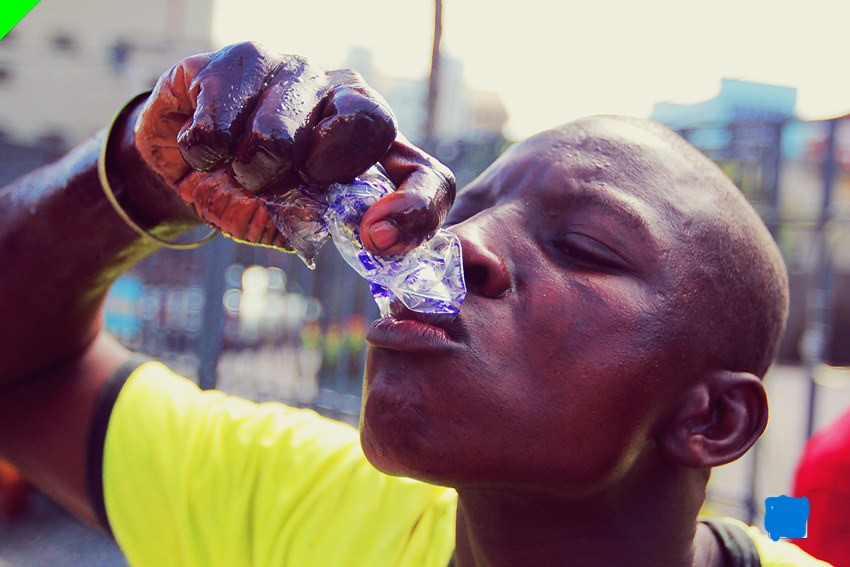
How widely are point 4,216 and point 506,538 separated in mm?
1511

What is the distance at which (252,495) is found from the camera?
1.96m

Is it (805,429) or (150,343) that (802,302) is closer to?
(805,429)

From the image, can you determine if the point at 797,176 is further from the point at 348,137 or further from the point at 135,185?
the point at 348,137

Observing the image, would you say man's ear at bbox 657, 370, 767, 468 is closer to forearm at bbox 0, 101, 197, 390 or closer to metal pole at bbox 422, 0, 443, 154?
forearm at bbox 0, 101, 197, 390

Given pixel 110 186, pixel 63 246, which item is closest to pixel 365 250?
pixel 110 186

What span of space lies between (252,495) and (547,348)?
3.05 ft

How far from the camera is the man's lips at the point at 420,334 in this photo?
1.38 m

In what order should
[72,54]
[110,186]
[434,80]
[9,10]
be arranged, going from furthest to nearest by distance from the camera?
[72,54] → [434,80] → [9,10] → [110,186]

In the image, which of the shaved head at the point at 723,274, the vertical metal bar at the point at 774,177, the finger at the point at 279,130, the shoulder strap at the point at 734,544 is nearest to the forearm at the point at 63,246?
the finger at the point at 279,130

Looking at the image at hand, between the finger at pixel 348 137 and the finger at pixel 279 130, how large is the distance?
0.02 metres

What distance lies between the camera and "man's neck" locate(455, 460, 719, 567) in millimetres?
1562

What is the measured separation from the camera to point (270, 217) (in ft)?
4.75

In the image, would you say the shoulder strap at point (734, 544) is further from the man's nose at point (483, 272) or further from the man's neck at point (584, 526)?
the man's nose at point (483, 272)

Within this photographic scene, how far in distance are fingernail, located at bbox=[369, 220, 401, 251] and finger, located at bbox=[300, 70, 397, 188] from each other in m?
0.10
